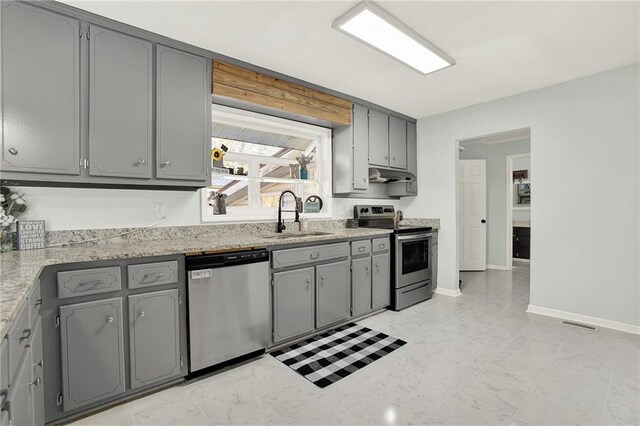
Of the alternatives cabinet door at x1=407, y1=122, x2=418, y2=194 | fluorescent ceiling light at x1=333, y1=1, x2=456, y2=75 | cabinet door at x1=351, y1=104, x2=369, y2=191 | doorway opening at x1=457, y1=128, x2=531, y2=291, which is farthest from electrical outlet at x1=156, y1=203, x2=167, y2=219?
doorway opening at x1=457, y1=128, x2=531, y2=291

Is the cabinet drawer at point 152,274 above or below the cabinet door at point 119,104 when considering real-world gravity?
below

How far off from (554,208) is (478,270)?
2.76 metres

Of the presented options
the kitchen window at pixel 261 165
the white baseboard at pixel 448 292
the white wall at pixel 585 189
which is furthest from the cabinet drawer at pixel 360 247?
the white wall at pixel 585 189

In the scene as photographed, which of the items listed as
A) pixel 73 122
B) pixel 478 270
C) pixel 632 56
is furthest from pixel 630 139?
pixel 73 122

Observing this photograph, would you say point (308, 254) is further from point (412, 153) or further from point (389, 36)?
point (412, 153)

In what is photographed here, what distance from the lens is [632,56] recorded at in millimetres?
2764

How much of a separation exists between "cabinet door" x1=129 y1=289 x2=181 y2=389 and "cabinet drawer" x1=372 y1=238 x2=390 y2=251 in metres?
2.14

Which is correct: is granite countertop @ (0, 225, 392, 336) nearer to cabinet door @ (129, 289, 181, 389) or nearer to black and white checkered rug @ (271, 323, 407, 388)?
cabinet door @ (129, 289, 181, 389)

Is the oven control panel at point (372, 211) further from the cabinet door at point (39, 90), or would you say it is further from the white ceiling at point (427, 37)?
the cabinet door at point (39, 90)

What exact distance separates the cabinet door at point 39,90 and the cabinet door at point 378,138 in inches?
118

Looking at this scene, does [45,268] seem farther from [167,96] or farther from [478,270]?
[478,270]

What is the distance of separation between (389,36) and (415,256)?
2596mm

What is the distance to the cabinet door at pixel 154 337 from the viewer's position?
191cm

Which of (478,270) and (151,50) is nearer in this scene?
(151,50)
